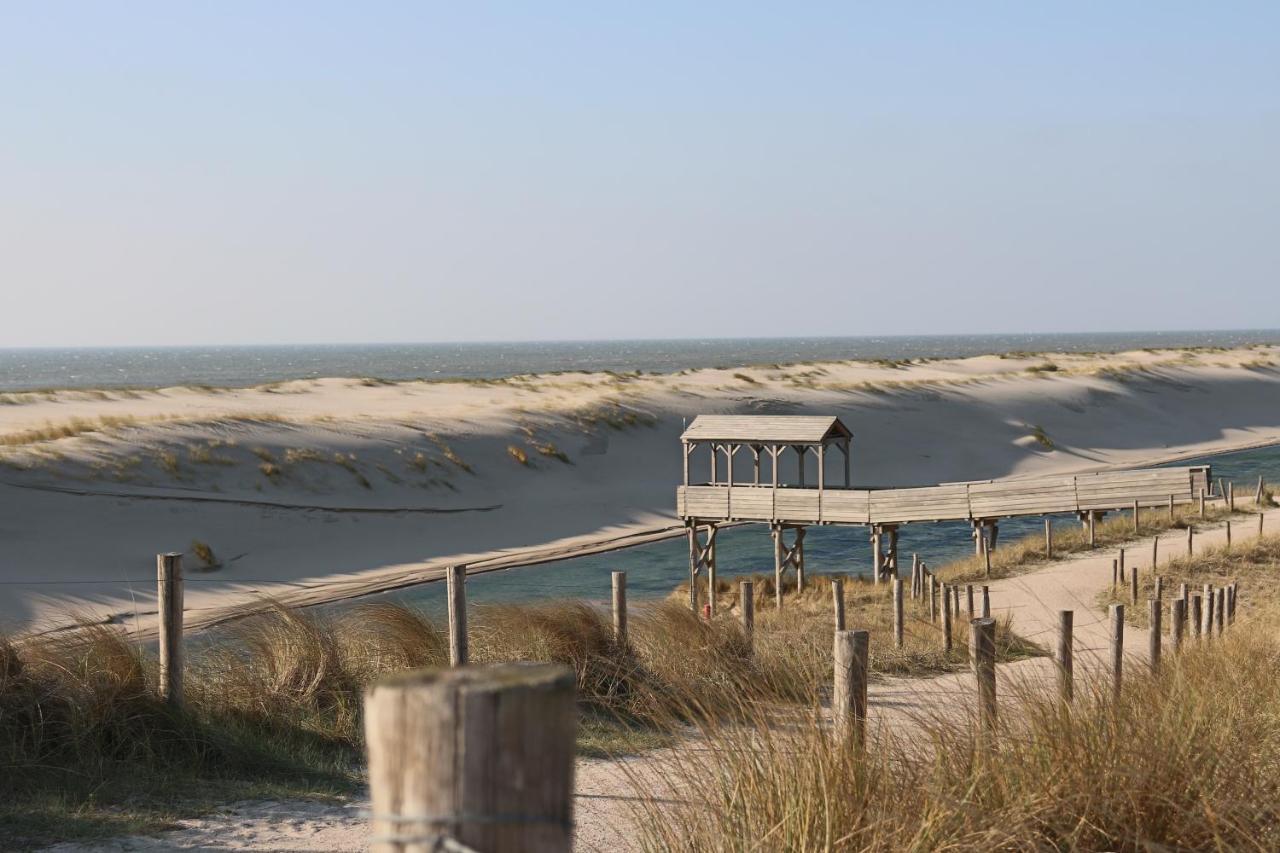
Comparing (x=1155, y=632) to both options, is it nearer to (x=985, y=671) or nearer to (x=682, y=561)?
(x=985, y=671)

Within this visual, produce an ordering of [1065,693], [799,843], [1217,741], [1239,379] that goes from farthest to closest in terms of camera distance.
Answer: [1239,379] → [1065,693] → [1217,741] → [799,843]

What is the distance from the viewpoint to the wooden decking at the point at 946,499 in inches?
1361

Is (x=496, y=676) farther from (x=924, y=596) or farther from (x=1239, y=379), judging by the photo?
(x=1239, y=379)

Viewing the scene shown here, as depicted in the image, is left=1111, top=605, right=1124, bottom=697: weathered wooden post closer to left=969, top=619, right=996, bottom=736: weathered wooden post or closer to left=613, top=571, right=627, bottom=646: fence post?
left=969, top=619, right=996, bottom=736: weathered wooden post

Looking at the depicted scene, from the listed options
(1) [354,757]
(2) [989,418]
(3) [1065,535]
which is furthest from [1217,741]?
(2) [989,418]

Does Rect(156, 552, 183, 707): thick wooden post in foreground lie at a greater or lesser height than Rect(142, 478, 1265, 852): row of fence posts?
lesser

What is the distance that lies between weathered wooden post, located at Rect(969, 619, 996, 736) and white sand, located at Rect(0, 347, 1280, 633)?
63.4ft

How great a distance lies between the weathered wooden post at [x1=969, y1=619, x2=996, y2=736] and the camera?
6898 millimetres

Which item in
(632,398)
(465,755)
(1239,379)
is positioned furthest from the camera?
(1239,379)

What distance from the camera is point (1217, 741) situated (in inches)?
254

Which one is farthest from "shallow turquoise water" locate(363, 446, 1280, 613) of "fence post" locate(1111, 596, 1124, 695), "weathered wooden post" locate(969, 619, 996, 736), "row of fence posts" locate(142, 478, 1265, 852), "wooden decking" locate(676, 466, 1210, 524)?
"row of fence posts" locate(142, 478, 1265, 852)

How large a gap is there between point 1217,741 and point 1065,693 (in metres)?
0.83

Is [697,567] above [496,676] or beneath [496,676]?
beneath

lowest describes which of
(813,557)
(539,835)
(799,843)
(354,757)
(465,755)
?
(813,557)
